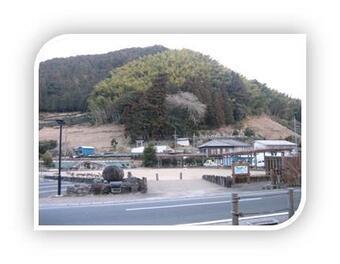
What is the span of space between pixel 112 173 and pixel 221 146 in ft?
2.06

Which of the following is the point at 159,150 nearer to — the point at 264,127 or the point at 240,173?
the point at 240,173

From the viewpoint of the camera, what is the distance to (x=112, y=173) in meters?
3.34

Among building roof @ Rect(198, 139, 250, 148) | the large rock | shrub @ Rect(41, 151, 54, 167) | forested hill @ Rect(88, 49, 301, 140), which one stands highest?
forested hill @ Rect(88, 49, 301, 140)

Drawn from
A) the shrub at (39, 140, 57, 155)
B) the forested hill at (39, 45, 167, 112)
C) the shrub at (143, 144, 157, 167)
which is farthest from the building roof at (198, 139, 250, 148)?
the shrub at (39, 140, 57, 155)

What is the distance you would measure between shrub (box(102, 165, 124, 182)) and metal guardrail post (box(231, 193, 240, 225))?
629 mm

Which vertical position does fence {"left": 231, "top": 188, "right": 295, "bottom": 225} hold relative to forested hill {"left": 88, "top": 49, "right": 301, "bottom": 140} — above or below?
below

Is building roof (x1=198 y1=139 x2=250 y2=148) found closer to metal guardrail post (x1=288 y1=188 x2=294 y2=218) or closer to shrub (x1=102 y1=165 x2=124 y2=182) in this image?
metal guardrail post (x1=288 y1=188 x2=294 y2=218)

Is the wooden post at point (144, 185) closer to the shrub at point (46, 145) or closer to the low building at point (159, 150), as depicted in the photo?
the low building at point (159, 150)

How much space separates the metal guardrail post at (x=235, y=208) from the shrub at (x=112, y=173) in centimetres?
63

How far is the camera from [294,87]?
3312mm

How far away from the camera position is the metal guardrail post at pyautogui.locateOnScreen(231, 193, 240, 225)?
10.9ft

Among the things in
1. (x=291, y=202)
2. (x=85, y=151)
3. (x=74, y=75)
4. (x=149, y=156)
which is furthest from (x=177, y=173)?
(x=74, y=75)
